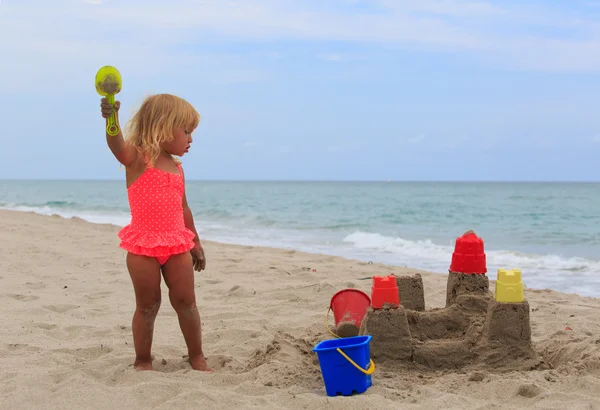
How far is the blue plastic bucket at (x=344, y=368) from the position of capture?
281 centimetres

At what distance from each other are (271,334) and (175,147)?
1527 mm

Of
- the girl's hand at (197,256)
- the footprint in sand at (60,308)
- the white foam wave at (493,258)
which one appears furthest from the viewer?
the white foam wave at (493,258)

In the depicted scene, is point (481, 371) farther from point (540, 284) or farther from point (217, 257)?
point (217, 257)

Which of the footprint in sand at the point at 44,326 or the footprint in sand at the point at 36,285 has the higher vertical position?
the footprint in sand at the point at 36,285

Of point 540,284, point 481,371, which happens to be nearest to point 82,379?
point 481,371

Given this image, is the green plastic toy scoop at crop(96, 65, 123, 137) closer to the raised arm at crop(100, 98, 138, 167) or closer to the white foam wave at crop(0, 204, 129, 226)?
the raised arm at crop(100, 98, 138, 167)

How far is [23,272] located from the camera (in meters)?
6.28

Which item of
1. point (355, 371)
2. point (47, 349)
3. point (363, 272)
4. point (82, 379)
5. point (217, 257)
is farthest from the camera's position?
point (217, 257)

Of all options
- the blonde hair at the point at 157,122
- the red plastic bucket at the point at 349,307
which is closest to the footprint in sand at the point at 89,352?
the blonde hair at the point at 157,122

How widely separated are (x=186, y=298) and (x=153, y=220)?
474 mm

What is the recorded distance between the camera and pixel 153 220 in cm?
325

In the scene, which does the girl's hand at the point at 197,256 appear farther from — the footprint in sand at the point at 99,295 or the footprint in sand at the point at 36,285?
the footprint in sand at the point at 36,285

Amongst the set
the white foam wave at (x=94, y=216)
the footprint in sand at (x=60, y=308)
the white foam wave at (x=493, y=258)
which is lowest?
the white foam wave at (x=94, y=216)

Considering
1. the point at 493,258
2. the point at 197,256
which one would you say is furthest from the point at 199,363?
the point at 493,258
